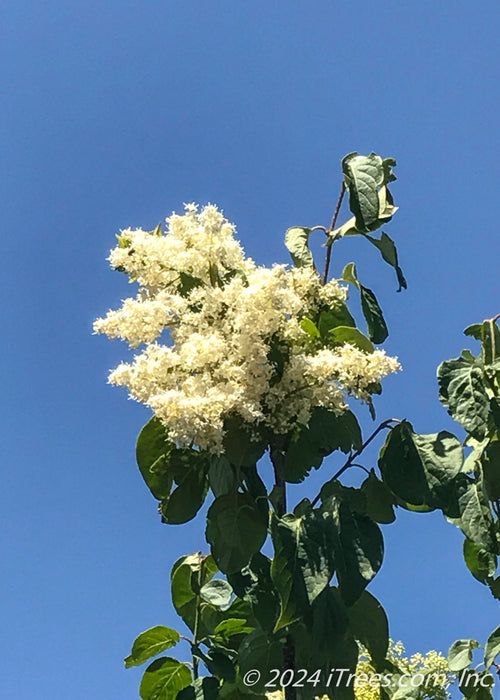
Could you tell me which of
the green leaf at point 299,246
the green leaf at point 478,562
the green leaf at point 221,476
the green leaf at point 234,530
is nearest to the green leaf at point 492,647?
the green leaf at point 478,562

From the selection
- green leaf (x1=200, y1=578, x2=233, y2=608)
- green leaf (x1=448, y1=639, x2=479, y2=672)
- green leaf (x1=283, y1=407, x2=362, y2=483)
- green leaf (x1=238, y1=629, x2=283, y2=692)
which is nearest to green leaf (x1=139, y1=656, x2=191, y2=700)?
green leaf (x1=200, y1=578, x2=233, y2=608)

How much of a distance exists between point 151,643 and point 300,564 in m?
0.99

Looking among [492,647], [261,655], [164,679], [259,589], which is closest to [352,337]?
[259,589]

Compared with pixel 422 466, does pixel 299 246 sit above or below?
above

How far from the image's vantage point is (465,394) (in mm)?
2146

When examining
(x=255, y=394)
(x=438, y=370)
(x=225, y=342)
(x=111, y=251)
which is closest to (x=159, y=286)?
(x=111, y=251)

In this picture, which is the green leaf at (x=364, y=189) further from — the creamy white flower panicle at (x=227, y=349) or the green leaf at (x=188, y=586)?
the green leaf at (x=188, y=586)

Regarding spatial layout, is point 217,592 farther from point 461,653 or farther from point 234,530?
point 461,653

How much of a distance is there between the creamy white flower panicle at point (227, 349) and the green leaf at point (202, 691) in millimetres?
734

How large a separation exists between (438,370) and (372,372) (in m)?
0.27

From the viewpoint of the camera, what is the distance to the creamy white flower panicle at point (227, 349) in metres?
1.93

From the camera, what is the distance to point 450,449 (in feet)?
6.94

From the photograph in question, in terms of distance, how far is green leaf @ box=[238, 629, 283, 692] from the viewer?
208cm

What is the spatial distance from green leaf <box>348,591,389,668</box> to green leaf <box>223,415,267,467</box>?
0.49m
